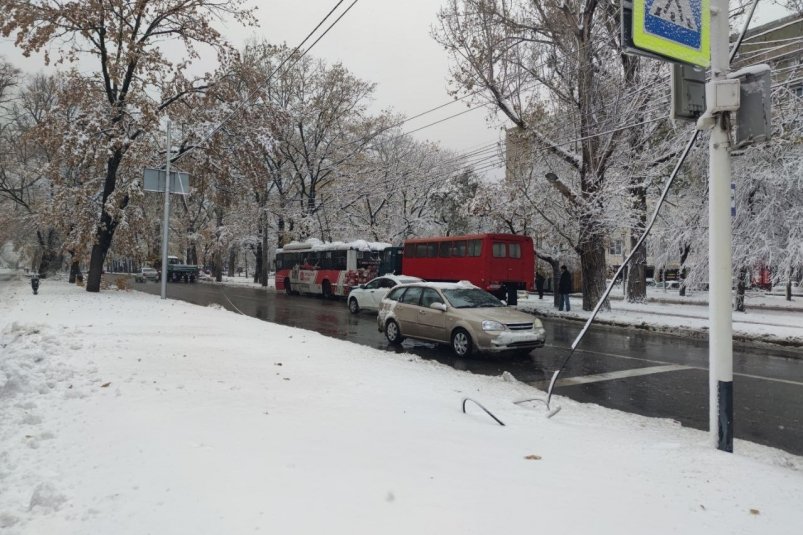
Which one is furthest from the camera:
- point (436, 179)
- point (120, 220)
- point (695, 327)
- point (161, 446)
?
point (436, 179)

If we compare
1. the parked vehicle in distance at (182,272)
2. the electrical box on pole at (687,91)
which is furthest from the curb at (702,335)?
the parked vehicle in distance at (182,272)

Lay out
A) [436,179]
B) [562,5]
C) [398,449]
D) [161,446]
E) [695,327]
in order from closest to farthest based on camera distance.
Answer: [161,446]
[398,449]
[695,327]
[562,5]
[436,179]

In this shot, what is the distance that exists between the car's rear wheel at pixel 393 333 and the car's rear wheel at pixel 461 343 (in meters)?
1.85

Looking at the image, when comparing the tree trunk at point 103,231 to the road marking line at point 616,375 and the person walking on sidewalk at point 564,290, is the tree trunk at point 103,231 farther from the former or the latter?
the road marking line at point 616,375

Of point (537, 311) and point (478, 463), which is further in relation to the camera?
point (537, 311)

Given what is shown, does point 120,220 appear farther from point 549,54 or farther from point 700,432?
point 700,432

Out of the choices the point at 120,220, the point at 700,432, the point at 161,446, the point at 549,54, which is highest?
the point at 549,54

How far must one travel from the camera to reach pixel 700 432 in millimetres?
6062

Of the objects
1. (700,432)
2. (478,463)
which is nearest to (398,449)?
(478,463)

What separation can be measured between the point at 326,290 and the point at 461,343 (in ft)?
64.5

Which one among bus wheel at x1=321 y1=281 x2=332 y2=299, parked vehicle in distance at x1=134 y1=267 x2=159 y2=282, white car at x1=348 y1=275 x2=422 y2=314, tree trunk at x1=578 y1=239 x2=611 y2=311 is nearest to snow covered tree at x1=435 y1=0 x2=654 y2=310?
tree trunk at x1=578 y1=239 x2=611 y2=311

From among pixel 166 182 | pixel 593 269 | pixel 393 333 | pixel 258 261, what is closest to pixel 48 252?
pixel 258 261

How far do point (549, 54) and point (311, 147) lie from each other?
23735 mm

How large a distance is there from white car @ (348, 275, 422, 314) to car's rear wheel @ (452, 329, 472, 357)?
8.31 meters
